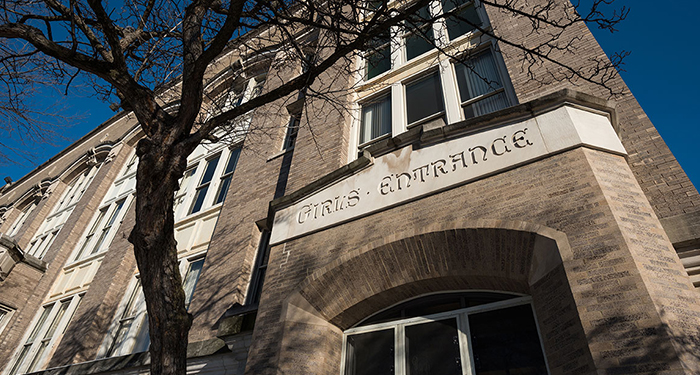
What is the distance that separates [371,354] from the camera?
18.7 feet

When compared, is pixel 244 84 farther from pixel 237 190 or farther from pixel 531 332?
pixel 531 332

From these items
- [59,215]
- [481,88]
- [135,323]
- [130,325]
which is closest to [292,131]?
[481,88]

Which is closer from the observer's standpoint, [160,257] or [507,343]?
[160,257]

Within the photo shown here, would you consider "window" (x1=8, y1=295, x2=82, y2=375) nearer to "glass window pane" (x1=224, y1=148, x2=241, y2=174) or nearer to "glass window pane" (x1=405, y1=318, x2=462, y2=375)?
"glass window pane" (x1=224, y1=148, x2=241, y2=174)

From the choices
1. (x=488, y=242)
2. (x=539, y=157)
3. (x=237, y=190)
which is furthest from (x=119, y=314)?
(x=539, y=157)

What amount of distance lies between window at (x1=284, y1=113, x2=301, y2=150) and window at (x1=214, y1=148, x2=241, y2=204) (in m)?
2.04

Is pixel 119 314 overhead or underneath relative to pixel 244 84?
underneath

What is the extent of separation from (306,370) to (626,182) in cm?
459

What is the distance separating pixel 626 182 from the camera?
4605 mm

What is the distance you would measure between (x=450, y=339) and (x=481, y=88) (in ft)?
16.7

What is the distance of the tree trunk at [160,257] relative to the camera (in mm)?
3811

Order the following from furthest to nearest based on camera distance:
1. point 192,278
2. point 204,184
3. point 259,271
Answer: point 204,184 → point 192,278 → point 259,271

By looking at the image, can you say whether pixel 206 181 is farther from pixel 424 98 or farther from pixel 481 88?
pixel 481 88

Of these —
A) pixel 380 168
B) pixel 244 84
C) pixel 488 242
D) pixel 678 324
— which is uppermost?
pixel 244 84
